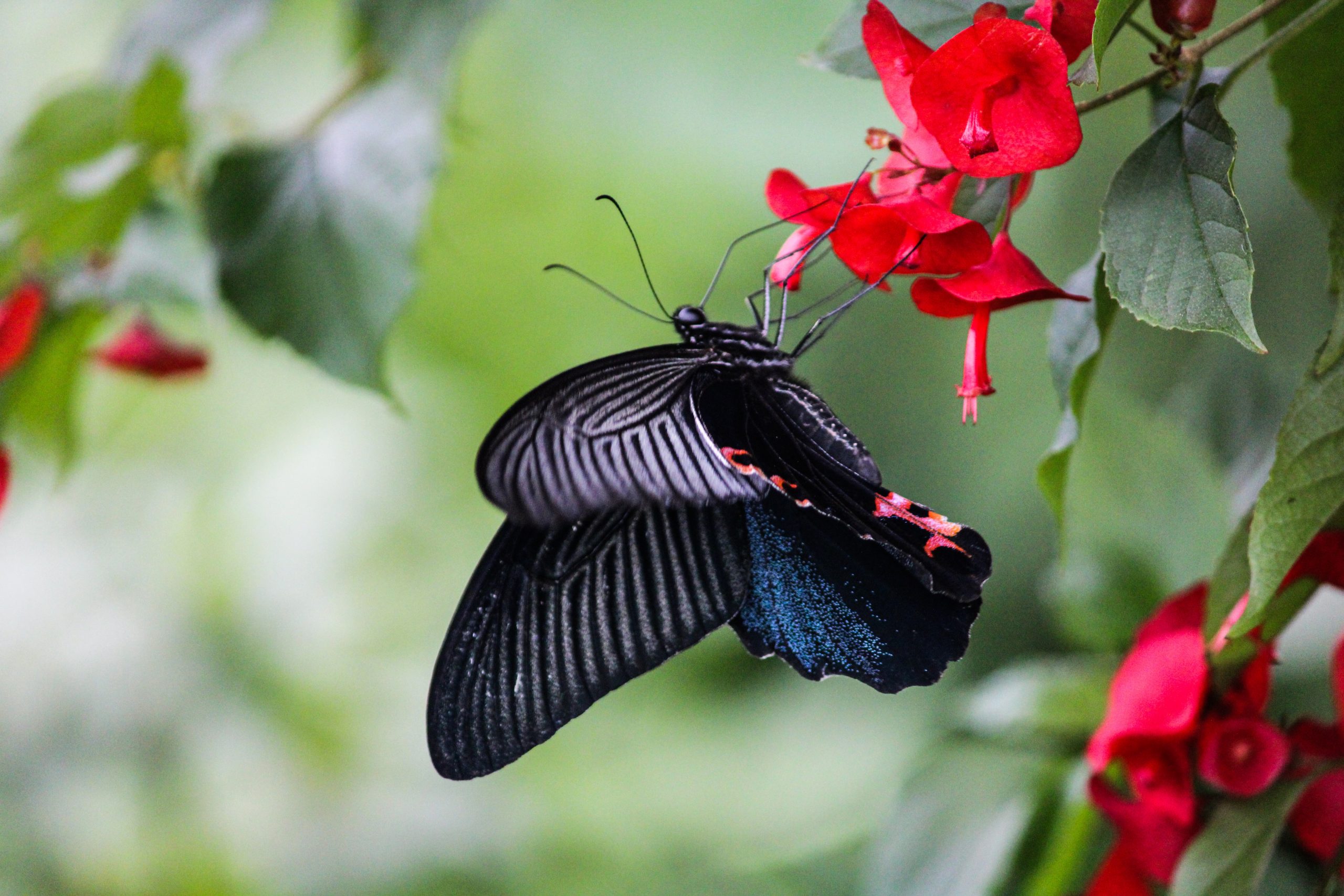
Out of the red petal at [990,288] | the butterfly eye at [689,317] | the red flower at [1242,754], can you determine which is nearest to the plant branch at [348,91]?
the butterfly eye at [689,317]

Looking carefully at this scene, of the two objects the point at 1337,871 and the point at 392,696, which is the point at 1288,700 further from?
the point at 392,696

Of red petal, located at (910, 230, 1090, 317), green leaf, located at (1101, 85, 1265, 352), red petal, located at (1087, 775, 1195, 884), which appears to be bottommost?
red petal, located at (1087, 775, 1195, 884)

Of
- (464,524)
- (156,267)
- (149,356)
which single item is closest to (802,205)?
(156,267)

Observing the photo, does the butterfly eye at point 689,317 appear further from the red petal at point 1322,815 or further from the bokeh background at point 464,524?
the bokeh background at point 464,524

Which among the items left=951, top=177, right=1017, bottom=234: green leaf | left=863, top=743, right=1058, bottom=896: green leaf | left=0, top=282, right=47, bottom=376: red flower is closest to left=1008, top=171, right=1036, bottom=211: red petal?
left=951, top=177, right=1017, bottom=234: green leaf

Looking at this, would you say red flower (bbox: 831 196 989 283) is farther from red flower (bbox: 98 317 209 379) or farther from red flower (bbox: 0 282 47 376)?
red flower (bbox: 98 317 209 379)

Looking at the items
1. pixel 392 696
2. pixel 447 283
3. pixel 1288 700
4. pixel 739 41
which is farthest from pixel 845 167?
pixel 392 696
